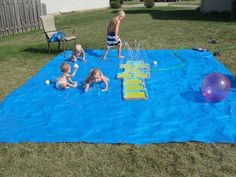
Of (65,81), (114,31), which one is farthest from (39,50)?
(65,81)

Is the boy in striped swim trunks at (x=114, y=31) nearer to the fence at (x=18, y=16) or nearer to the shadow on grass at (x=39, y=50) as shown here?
the shadow on grass at (x=39, y=50)

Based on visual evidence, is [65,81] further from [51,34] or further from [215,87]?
[51,34]

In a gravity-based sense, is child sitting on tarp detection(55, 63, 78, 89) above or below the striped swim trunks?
below

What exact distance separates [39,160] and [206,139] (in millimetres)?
3071

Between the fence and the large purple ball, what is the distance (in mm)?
14669

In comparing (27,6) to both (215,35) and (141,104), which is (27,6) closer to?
(215,35)

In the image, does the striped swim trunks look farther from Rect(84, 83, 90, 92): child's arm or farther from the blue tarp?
Rect(84, 83, 90, 92): child's arm

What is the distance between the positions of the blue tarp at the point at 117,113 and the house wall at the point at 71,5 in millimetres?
21101

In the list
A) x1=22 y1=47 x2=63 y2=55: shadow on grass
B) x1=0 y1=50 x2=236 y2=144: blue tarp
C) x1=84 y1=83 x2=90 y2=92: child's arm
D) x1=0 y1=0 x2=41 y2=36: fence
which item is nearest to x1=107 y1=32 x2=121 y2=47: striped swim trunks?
x1=0 y1=50 x2=236 y2=144: blue tarp

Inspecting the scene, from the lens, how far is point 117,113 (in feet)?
24.3

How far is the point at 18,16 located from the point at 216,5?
14.2 m

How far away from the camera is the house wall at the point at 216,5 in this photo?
79.0ft

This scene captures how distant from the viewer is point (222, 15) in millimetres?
23266

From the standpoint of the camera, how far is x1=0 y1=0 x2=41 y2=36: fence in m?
19.0
